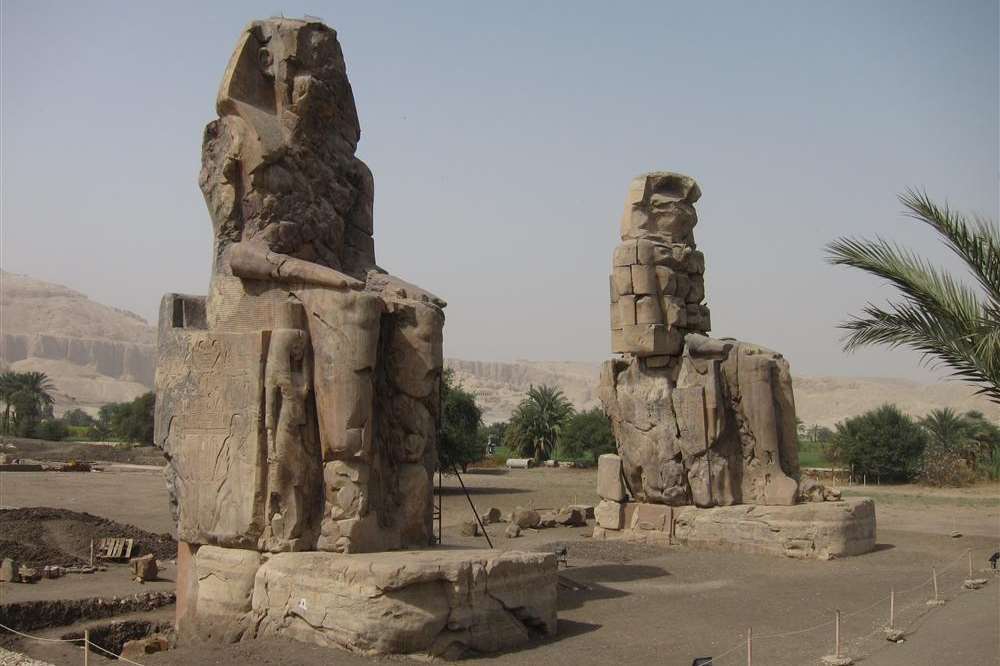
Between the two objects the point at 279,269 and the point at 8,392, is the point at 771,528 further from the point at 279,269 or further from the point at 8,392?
the point at 8,392

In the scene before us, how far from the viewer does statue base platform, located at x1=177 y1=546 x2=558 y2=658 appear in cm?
671

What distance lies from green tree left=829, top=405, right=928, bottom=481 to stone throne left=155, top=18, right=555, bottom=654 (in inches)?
867

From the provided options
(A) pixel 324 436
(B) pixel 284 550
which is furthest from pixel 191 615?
(A) pixel 324 436

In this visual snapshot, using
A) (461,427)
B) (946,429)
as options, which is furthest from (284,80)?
(946,429)

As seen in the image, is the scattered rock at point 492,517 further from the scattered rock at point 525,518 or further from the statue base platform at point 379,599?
the statue base platform at point 379,599

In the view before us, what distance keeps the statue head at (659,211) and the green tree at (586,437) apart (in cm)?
2159

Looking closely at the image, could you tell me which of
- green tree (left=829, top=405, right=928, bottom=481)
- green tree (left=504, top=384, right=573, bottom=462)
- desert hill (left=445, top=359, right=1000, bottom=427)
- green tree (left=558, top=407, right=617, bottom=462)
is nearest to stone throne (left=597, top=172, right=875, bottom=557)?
green tree (left=829, top=405, right=928, bottom=481)

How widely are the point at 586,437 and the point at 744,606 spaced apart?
2692cm

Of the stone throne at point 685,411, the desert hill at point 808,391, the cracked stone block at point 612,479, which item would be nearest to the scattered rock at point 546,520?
the stone throne at point 685,411

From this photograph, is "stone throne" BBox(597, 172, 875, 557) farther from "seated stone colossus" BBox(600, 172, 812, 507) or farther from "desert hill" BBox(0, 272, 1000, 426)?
"desert hill" BBox(0, 272, 1000, 426)

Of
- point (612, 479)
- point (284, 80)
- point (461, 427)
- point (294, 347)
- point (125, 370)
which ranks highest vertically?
point (125, 370)

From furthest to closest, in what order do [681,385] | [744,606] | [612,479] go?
1. [612,479]
2. [681,385]
3. [744,606]

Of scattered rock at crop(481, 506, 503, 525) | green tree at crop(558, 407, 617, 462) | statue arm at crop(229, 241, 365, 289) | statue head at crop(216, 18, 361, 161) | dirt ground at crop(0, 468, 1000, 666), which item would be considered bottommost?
dirt ground at crop(0, 468, 1000, 666)

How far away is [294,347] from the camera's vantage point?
25.2 ft
